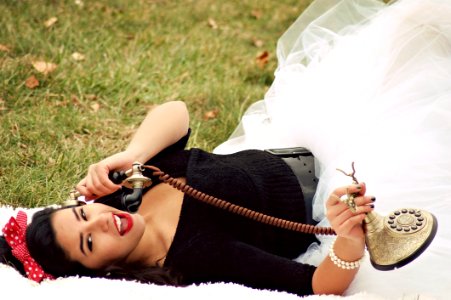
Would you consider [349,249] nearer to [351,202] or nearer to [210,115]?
[351,202]

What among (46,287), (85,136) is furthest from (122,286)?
(85,136)

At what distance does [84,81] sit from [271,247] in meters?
1.92

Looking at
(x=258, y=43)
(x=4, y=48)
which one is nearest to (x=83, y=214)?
(x=4, y=48)

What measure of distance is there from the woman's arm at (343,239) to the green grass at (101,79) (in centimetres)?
132

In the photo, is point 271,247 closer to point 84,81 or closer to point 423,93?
point 423,93

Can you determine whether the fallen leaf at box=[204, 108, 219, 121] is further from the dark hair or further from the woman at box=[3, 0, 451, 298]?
the dark hair

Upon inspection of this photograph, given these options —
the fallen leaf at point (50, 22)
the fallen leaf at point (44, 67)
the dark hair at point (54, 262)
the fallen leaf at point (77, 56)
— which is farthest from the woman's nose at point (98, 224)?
the fallen leaf at point (50, 22)

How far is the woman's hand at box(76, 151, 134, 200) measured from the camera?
6.88 feet

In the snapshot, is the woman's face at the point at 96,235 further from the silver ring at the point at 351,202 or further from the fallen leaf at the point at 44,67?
the fallen leaf at the point at 44,67

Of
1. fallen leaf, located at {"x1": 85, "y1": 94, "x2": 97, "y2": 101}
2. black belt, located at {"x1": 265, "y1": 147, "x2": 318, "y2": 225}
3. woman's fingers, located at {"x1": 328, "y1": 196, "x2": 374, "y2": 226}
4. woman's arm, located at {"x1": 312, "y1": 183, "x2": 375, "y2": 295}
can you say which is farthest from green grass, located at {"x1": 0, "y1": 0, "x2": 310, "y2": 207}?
woman's fingers, located at {"x1": 328, "y1": 196, "x2": 374, "y2": 226}

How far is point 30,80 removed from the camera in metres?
3.65

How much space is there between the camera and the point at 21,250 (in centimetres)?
199

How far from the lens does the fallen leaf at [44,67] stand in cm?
374

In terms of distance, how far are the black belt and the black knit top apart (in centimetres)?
4
